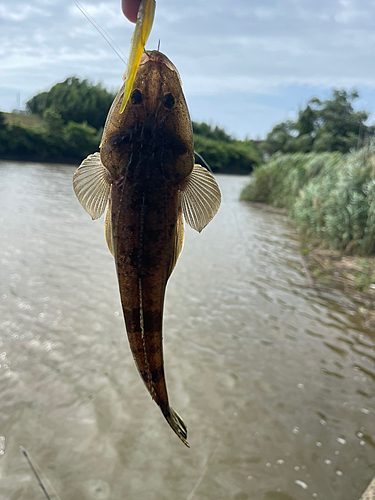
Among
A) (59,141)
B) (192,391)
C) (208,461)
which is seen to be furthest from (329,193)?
(59,141)

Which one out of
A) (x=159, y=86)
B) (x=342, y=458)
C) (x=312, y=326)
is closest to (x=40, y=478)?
(x=342, y=458)

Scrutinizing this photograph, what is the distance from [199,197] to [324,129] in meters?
49.5

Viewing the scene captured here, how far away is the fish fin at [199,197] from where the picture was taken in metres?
1.48

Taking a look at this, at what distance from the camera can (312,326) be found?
24.0 ft

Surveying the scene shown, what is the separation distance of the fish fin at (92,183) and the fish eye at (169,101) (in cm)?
35

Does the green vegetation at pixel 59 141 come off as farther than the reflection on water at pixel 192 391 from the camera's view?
Yes

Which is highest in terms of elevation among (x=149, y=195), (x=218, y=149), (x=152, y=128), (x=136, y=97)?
(x=218, y=149)

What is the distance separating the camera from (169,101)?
150cm

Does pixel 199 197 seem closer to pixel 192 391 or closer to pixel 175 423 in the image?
pixel 175 423

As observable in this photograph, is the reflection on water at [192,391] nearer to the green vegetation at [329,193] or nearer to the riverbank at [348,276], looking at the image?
the riverbank at [348,276]

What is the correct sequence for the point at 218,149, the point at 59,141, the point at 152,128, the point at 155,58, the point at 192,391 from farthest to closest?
the point at 59,141 < the point at 218,149 < the point at 192,391 < the point at 155,58 < the point at 152,128

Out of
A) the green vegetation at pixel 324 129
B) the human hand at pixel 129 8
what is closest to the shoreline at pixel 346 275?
the human hand at pixel 129 8

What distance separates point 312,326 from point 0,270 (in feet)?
24.1

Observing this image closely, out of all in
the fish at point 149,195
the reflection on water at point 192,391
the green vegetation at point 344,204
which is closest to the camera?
the fish at point 149,195
